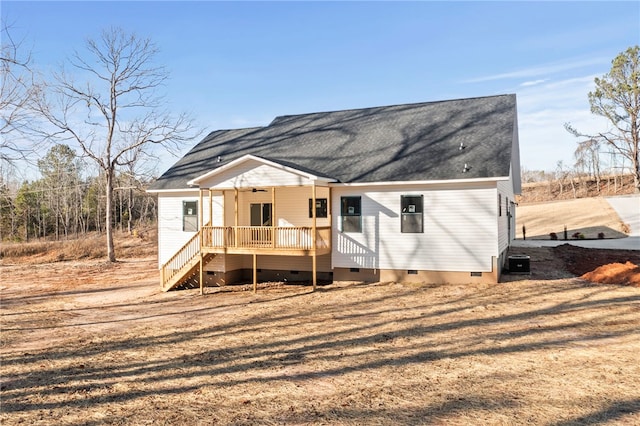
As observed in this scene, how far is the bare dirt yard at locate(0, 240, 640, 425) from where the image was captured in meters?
6.02

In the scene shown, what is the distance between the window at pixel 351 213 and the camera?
16422 millimetres

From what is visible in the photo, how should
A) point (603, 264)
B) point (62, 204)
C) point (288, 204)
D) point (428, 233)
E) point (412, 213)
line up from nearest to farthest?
1. point (428, 233)
2. point (412, 213)
3. point (288, 204)
4. point (603, 264)
5. point (62, 204)

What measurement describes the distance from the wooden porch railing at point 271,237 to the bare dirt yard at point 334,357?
72.2 inches

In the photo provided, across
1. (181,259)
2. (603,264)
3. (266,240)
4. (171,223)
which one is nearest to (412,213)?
(266,240)

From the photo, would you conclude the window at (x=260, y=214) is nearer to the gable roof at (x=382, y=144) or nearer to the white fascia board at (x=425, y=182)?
the gable roof at (x=382, y=144)

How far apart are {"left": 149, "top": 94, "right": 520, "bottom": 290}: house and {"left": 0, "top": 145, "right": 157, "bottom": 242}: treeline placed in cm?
3519

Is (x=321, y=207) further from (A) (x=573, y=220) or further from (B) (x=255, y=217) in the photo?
(A) (x=573, y=220)

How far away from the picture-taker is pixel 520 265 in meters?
17.5

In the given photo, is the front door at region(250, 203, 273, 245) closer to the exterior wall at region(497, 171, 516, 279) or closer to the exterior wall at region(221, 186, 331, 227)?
the exterior wall at region(221, 186, 331, 227)

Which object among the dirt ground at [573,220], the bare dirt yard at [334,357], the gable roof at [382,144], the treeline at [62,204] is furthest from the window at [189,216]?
the treeline at [62,204]

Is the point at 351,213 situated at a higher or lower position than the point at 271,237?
higher

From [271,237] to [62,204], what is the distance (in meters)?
50.6

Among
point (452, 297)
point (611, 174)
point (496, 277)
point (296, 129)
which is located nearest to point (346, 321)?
point (452, 297)

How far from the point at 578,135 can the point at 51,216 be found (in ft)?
194
